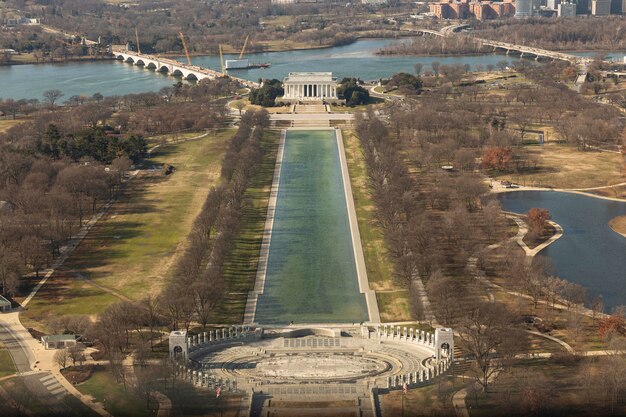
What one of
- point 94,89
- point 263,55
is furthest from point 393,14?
point 94,89

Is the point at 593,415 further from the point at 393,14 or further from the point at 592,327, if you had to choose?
the point at 393,14

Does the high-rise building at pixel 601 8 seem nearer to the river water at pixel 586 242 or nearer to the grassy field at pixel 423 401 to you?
the river water at pixel 586 242

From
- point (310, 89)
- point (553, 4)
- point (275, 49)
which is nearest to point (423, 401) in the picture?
point (310, 89)

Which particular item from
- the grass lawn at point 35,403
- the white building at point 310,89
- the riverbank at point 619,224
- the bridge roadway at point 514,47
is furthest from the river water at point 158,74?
the grass lawn at point 35,403

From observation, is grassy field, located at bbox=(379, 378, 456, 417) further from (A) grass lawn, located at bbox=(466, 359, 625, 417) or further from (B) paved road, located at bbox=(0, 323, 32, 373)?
(B) paved road, located at bbox=(0, 323, 32, 373)

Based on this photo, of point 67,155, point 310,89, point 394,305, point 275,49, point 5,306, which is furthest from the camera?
point 275,49

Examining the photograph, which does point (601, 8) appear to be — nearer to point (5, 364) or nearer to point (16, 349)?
point (16, 349)
